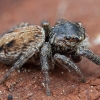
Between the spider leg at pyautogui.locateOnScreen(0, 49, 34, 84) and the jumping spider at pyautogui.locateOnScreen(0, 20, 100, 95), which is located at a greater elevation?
the jumping spider at pyautogui.locateOnScreen(0, 20, 100, 95)

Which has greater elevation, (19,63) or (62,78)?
(19,63)

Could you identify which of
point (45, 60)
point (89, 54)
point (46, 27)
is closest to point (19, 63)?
point (45, 60)

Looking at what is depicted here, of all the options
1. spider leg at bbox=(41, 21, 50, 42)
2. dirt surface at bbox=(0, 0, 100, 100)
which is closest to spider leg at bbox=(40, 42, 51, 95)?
dirt surface at bbox=(0, 0, 100, 100)

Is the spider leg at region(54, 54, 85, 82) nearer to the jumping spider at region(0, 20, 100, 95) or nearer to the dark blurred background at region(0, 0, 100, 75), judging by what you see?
the jumping spider at region(0, 20, 100, 95)

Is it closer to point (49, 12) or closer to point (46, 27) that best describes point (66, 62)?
point (46, 27)

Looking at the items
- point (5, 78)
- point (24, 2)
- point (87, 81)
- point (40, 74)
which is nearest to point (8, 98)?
point (5, 78)
